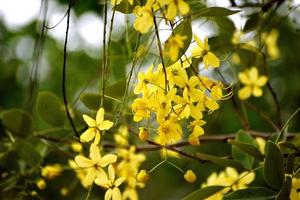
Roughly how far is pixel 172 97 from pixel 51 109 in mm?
510

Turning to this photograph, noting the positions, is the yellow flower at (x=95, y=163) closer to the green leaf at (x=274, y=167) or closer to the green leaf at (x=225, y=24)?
the green leaf at (x=274, y=167)

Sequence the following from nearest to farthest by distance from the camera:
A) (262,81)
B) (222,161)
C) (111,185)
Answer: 1. (111,185)
2. (222,161)
3. (262,81)

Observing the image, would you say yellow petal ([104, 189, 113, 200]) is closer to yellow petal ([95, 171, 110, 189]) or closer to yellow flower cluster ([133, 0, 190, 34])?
yellow petal ([95, 171, 110, 189])

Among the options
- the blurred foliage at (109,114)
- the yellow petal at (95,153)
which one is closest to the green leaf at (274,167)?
the blurred foliage at (109,114)

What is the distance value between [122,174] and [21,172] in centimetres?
22

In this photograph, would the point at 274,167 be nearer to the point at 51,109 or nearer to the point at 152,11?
the point at 152,11

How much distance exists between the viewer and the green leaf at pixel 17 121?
40.9 inches

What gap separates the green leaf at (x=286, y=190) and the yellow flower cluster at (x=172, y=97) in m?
0.13

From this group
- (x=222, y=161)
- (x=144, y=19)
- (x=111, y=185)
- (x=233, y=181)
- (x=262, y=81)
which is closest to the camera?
(x=144, y=19)

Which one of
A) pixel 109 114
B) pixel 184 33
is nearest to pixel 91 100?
pixel 109 114

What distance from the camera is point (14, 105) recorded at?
225 cm

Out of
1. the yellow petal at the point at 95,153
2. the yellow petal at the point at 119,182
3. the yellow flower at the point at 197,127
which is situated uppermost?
the yellow flower at the point at 197,127

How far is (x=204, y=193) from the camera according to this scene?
774mm

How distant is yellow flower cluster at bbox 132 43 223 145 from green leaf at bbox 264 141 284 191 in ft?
0.32
